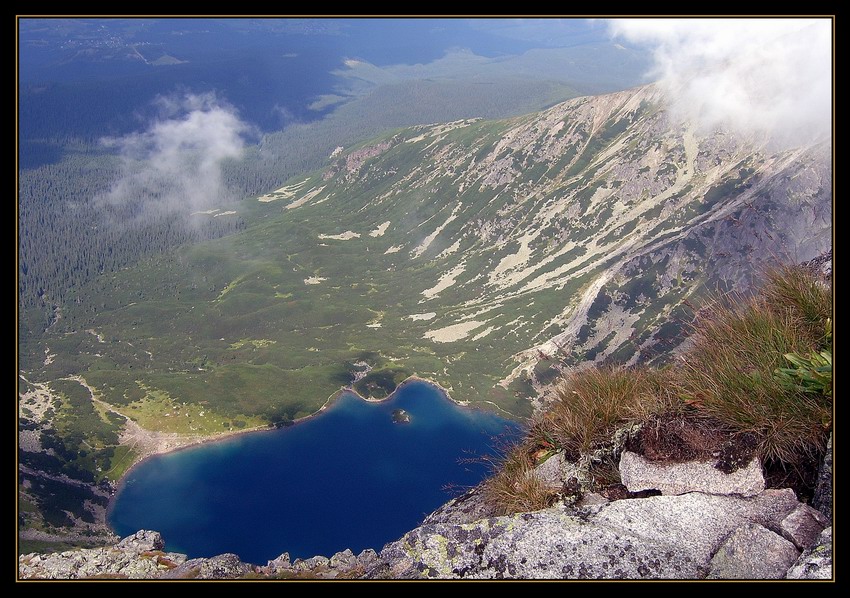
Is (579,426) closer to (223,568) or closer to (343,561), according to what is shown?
(343,561)

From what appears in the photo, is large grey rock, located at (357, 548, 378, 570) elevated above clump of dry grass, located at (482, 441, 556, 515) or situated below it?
below

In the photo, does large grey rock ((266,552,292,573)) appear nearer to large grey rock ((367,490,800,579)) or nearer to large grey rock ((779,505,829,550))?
large grey rock ((367,490,800,579))

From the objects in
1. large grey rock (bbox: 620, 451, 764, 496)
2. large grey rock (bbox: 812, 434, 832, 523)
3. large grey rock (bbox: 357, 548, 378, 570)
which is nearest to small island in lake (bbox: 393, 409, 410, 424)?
large grey rock (bbox: 357, 548, 378, 570)

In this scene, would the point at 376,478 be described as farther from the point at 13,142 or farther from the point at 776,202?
the point at 776,202

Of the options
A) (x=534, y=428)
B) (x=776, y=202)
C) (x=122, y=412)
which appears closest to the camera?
(x=534, y=428)

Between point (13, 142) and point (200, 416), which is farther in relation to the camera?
point (200, 416)

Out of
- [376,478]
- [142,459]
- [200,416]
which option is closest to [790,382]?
[376,478]
